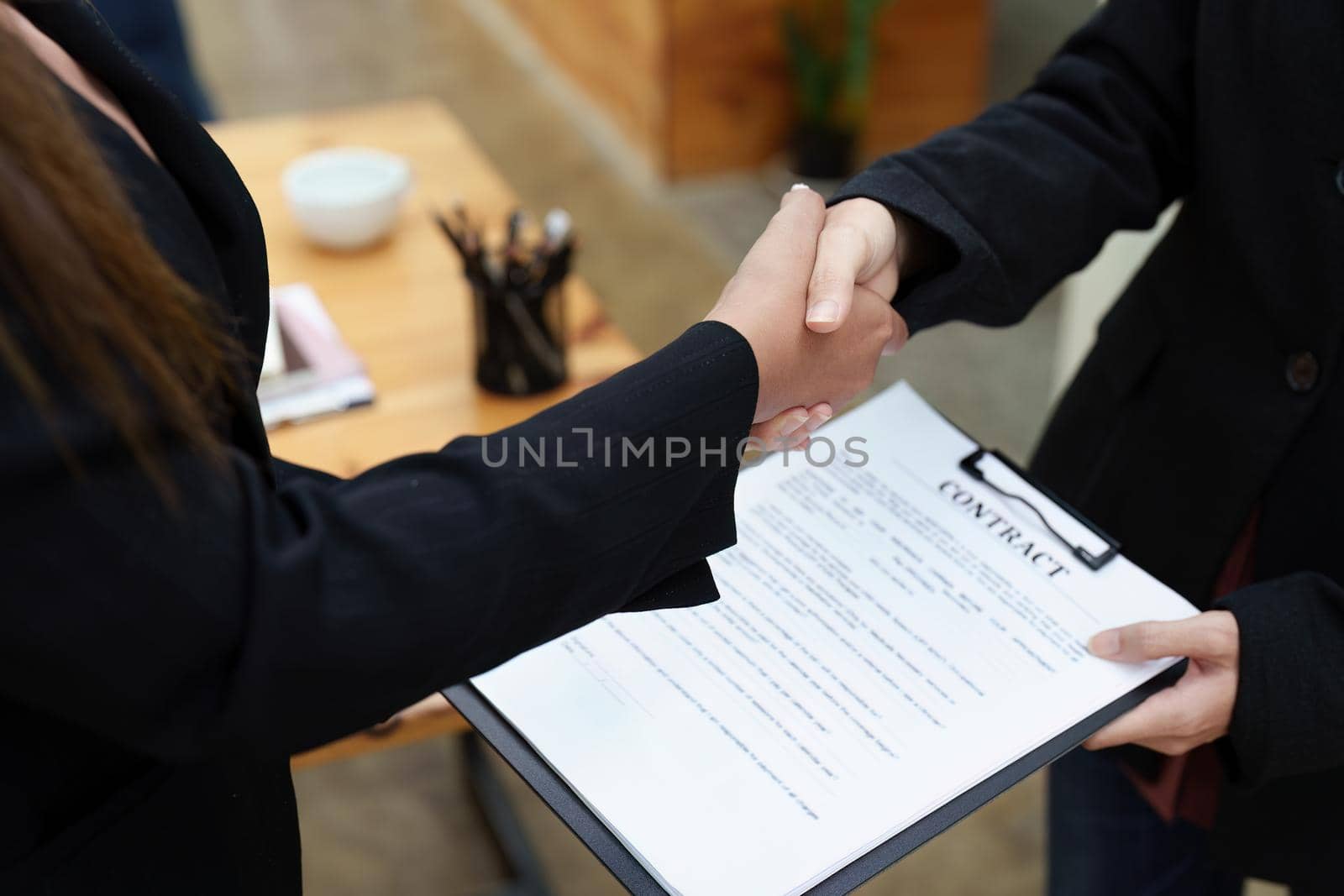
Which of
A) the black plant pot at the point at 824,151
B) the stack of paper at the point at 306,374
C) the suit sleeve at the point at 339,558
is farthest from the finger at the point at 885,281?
the black plant pot at the point at 824,151

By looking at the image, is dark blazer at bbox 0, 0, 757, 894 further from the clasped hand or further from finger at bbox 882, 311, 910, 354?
finger at bbox 882, 311, 910, 354

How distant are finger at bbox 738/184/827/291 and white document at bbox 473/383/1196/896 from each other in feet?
0.54

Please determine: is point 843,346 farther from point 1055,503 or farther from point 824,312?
point 1055,503

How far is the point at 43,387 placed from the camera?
0.45 metres

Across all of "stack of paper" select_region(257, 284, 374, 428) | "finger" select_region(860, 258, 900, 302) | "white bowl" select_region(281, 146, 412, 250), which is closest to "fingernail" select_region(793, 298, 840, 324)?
"finger" select_region(860, 258, 900, 302)

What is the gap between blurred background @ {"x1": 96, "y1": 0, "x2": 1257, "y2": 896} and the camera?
1.75m

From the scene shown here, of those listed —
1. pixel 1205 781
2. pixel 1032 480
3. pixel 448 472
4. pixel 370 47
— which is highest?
pixel 448 472

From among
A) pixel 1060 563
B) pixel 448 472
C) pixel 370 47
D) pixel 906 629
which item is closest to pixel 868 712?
pixel 906 629

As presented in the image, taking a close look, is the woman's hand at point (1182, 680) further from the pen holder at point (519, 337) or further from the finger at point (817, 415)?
the pen holder at point (519, 337)

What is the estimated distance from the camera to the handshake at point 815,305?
726 mm

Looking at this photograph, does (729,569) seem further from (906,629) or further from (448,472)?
(448,472)

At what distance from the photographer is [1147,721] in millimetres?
776

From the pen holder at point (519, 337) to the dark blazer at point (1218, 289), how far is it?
46 centimetres

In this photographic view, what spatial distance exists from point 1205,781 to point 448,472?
782 millimetres
